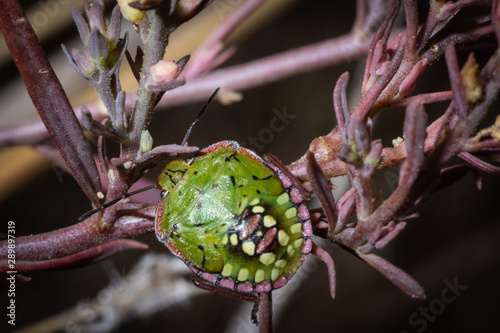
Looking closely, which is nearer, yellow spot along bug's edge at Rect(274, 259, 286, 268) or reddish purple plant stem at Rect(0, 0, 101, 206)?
reddish purple plant stem at Rect(0, 0, 101, 206)

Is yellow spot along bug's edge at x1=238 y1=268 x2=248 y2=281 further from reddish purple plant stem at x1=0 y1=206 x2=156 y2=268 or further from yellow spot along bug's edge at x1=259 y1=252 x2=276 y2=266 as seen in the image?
reddish purple plant stem at x1=0 y1=206 x2=156 y2=268

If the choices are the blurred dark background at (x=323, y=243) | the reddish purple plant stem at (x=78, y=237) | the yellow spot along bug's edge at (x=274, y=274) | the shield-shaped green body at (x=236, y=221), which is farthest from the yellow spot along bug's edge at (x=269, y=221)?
the blurred dark background at (x=323, y=243)

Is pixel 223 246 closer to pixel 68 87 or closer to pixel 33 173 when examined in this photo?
pixel 33 173

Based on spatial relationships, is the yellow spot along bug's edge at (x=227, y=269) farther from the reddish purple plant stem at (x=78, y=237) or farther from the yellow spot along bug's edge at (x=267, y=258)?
the reddish purple plant stem at (x=78, y=237)

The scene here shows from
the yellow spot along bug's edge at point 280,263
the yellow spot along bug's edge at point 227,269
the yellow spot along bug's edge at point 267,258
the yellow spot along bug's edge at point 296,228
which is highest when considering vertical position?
the yellow spot along bug's edge at point 296,228

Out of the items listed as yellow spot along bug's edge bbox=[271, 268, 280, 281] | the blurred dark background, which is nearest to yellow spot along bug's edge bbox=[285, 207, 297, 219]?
yellow spot along bug's edge bbox=[271, 268, 280, 281]

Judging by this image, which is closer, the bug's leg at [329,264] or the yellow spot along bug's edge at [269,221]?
the bug's leg at [329,264]
